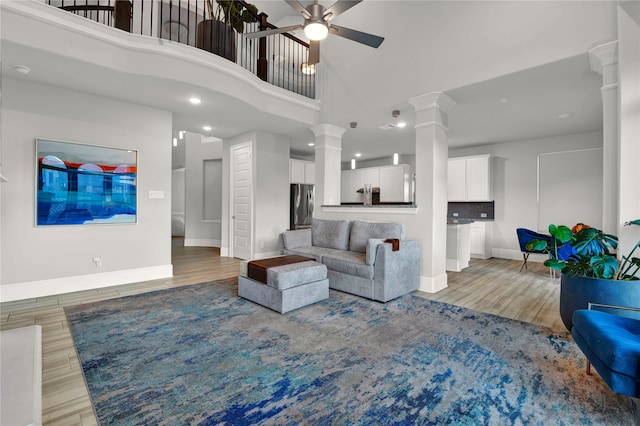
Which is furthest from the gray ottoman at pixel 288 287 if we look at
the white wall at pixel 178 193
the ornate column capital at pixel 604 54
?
the white wall at pixel 178 193

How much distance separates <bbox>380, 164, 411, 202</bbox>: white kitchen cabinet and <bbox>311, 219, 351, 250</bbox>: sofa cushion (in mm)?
3768

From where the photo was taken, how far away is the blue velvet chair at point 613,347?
139 centimetres

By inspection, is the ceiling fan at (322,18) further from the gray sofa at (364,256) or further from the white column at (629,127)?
the gray sofa at (364,256)

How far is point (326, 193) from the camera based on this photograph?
18.1ft

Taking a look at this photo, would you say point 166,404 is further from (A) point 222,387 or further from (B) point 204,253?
(B) point 204,253

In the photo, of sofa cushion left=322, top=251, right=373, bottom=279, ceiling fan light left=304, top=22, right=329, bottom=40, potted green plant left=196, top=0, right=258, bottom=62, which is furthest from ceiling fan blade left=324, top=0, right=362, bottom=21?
sofa cushion left=322, top=251, right=373, bottom=279

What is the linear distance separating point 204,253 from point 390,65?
18.0 ft

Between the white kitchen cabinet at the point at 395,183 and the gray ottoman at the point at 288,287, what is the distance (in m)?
5.13

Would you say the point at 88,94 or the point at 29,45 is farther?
the point at 88,94

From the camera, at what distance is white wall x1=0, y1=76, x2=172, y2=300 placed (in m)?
3.49

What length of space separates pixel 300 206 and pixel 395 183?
2894mm

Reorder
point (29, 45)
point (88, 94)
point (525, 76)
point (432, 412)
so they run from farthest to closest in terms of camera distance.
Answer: point (88, 94) < point (525, 76) < point (29, 45) < point (432, 412)

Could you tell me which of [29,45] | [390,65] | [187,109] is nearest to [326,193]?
[390,65]

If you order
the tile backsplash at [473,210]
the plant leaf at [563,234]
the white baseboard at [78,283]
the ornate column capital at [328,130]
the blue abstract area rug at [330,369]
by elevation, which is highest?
the ornate column capital at [328,130]
